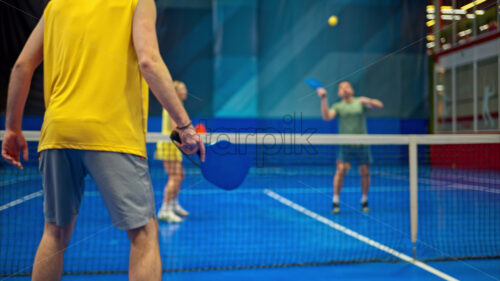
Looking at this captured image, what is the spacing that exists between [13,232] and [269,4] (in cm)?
886

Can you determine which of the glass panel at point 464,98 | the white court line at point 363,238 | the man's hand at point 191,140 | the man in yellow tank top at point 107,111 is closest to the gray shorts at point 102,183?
the man in yellow tank top at point 107,111

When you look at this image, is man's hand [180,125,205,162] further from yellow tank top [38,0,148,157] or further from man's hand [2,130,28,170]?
man's hand [2,130,28,170]

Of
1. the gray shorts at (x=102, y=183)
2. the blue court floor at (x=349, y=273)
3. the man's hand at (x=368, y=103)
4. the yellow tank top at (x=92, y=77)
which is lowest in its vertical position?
the blue court floor at (x=349, y=273)

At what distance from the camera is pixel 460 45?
12.3 metres

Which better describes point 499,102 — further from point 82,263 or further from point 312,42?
point 82,263

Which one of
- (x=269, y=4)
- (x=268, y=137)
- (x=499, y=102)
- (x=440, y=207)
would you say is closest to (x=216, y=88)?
(x=269, y=4)

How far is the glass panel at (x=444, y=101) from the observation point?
13.1 m

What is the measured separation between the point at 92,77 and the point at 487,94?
11812 millimetres

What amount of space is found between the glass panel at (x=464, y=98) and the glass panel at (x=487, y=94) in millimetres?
301

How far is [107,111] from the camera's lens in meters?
1.40

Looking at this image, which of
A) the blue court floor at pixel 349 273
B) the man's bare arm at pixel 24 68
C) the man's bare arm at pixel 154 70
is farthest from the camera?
the blue court floor at pixel 349 273

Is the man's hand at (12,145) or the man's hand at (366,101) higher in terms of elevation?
the man's hand at (366,101)

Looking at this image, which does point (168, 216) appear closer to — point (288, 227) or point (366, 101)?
point (288, 227)

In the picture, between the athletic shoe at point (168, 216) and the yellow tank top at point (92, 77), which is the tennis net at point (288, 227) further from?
the yellow tank top at point (92, 77)
